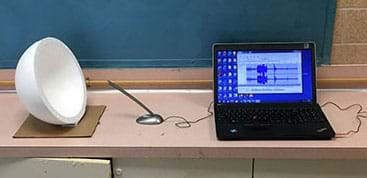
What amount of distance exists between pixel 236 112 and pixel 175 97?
0.94 ft

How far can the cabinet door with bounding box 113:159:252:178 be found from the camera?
1314 millimetres

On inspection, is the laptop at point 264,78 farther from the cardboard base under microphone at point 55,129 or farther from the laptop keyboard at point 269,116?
the cardboard base under microphone at point 55,129

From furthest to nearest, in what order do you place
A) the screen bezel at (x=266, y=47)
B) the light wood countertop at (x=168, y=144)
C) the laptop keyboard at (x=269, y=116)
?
the screen bezel at (x=266, y=47), the laptop keyboard at (x=269, y=116), the light wood countertop at (x=168, y=144)

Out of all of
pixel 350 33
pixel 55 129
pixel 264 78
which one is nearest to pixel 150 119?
pixel 55 129

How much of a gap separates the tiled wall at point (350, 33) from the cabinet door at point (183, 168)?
609 mm

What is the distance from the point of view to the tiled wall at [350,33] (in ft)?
5.17

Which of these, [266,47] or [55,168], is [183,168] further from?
[266,47]

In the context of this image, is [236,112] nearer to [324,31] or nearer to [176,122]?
[176,122]

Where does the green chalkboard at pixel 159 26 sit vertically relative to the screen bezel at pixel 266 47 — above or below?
above

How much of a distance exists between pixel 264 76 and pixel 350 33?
0.37 metres

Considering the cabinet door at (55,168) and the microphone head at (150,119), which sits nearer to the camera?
the cabinet door at (55,168)

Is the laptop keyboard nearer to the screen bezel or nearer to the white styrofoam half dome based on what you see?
the screen bezel

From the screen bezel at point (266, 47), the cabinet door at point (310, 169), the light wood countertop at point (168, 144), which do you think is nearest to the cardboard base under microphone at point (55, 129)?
the light wood countertop at point (168, 144)

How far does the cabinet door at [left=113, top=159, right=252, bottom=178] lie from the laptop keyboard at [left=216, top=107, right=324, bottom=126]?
5.5 inches
